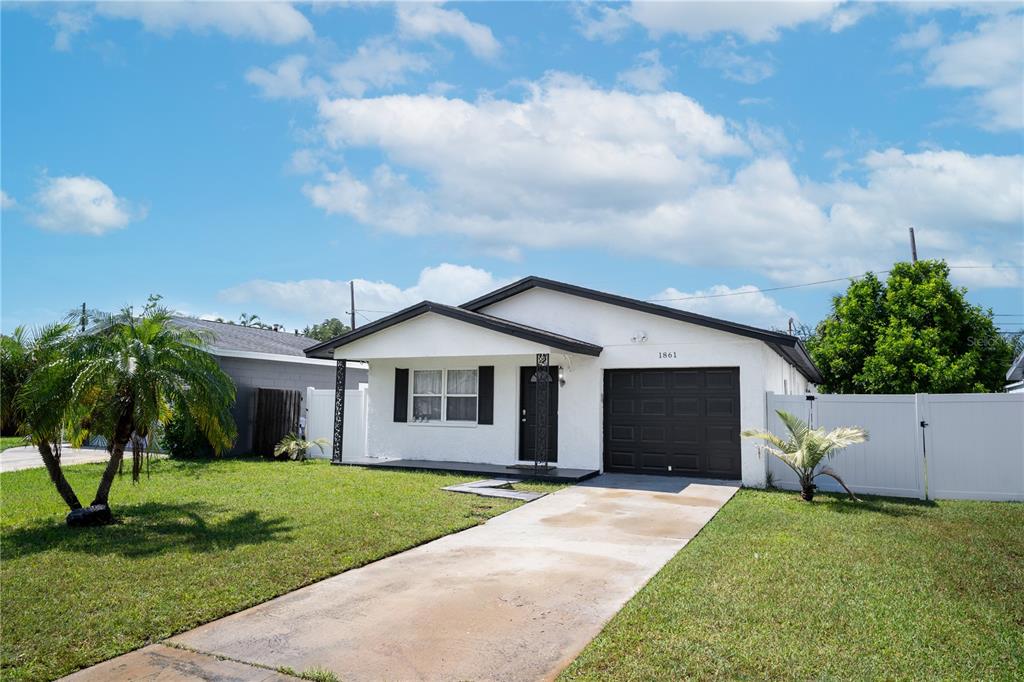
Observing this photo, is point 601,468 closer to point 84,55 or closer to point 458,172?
point 458,172

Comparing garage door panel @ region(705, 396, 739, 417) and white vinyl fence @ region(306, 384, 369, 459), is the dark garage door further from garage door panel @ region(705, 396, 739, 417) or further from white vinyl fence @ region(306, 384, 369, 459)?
white vinyl fence @ region(306, 384, 369, 459)

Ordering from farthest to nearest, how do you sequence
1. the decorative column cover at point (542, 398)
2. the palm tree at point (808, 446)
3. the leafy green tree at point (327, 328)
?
the leafy green tree at point (327, 328) → the decorative column cover at point (542, 398) → the palm tree at point (808, 446)

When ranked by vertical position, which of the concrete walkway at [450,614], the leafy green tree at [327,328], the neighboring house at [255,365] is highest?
the leafy green tree at [327,328]

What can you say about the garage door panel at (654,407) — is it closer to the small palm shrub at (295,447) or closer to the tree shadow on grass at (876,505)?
the tree shadow on grass at (876,505)

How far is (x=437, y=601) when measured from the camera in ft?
17.1

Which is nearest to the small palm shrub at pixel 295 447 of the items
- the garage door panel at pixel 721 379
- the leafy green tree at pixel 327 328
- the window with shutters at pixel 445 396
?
the window with shutters at pixel 445 396

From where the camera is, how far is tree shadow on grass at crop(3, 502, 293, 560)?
6770mm

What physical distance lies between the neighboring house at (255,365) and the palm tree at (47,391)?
6.67 metres

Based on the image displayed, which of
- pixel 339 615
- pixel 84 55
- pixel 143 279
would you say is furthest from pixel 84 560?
pixel 143 279

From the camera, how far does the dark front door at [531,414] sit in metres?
14.0

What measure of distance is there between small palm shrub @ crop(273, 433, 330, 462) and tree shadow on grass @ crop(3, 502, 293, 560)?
7191 mm

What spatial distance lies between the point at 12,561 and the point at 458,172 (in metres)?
10.6

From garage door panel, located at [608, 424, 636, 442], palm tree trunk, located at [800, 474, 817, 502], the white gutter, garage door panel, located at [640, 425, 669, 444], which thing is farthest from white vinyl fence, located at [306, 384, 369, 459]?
palm tree trunk, located at [800, 474, 817, 502]

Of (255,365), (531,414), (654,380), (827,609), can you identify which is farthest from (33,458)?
(827,609)
